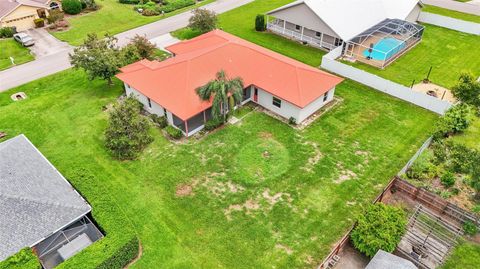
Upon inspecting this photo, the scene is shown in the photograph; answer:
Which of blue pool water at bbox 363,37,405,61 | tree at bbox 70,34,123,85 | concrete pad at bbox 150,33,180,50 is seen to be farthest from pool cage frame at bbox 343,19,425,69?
tree at bbox 70,34,123,85

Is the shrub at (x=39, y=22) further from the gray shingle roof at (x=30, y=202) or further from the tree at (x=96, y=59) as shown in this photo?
the gray shingle roof at (x=30, y=202)

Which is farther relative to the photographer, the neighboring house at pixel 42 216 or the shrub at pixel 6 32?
the shrub at pixel 6 32

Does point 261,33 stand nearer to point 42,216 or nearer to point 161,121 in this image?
point 161,121

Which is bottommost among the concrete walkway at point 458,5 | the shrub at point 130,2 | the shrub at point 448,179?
the shrub at point 448,179

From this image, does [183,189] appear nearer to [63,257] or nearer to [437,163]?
[63,257]

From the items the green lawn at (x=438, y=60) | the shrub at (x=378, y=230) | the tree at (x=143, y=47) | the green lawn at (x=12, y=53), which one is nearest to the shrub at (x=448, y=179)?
the shrub at (x=378, y=230)

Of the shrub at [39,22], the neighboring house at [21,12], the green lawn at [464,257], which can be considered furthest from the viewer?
the shrub at [39,22]

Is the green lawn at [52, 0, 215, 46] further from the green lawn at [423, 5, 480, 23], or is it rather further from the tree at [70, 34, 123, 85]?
the green lawn at [423, 5, 480, 23]
